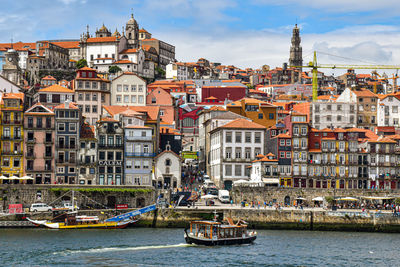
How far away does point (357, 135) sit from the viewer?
328 ft

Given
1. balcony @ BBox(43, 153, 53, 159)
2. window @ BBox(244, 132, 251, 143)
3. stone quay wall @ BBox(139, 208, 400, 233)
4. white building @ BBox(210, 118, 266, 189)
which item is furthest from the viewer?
window @ BBox(244, 132, 251, 143)

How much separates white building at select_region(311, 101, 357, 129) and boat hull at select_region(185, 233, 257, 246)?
182 ft

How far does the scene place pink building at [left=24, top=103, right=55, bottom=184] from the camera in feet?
302

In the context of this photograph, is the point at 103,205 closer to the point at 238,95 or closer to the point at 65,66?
the point at 238,95

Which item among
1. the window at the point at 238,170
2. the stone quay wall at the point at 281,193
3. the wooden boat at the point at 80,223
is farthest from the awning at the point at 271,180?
the wooden boat at the point at 80,223

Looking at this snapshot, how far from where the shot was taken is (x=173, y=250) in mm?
61438

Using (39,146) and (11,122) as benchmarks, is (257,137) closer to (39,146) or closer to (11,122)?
(39,146)

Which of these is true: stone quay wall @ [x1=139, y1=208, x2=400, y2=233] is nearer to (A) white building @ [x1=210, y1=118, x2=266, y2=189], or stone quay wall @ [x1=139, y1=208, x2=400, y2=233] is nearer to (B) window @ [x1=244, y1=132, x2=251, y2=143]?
(A) white building @ [x1=210, y1=118, x2=266, y2=189]

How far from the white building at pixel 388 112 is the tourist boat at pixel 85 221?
63.4 m

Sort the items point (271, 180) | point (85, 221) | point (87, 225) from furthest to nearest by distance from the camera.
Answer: point (271, 180)
point (85, 221)
point (87, 225)

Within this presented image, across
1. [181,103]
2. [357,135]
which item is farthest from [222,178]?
[181,103]

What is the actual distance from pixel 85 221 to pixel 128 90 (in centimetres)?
4667

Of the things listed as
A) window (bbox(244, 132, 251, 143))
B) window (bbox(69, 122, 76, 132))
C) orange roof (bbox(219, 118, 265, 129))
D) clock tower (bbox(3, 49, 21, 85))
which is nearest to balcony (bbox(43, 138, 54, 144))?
window (bbox(69, 122, 76, 132))

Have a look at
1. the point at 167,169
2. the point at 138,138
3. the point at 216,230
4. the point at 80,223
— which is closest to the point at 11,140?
the point at 138,138
